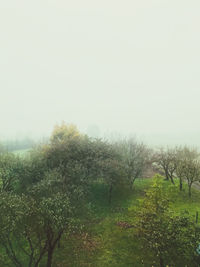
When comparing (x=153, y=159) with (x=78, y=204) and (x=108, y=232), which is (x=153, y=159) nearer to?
(x=108, y=232)

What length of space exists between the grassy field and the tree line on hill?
1760mm

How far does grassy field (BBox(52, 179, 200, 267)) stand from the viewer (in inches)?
708

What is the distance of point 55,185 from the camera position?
20.2m

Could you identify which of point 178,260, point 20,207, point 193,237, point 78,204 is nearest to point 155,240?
point 193,237

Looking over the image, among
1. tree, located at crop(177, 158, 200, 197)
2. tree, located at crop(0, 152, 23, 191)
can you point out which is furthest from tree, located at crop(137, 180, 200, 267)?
tree, located at crop(0, 152, 23, 191)

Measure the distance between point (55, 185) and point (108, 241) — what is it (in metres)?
10.2

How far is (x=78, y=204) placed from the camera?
1755 cm

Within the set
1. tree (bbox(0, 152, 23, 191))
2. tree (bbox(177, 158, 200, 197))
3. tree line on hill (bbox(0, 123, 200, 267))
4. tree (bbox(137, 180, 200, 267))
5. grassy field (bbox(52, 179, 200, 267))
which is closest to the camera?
tree line on hill (bbox(0, 123, 200, 267))

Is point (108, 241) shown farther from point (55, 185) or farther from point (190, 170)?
point (190, 170)

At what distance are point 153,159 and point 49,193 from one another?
3154cm

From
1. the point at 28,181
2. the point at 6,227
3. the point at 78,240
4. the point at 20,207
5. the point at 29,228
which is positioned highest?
the point at 20,207

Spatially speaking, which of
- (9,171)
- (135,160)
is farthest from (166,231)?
(9,171)

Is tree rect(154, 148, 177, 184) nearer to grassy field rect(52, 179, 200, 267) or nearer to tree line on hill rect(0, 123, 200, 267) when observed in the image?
tree line on hill rect(0, 123, 200, 267)

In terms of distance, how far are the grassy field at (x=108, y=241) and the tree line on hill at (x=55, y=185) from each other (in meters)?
1.76
